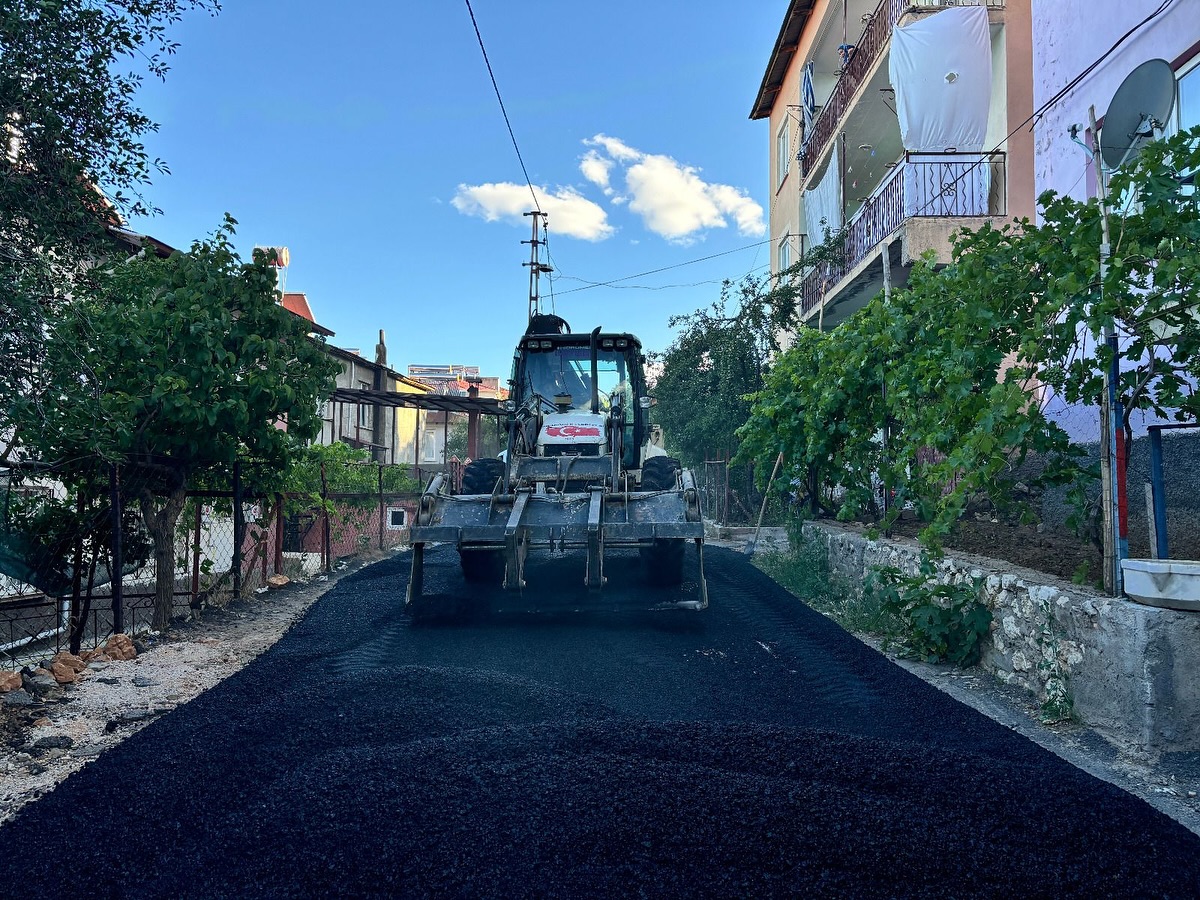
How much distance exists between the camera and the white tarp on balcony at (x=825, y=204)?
687 inches

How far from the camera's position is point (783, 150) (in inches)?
966

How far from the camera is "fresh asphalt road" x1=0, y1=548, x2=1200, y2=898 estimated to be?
2.96 metres

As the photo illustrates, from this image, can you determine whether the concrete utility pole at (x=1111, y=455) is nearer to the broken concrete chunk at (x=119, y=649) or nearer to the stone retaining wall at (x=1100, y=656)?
the stone retaining wall at (x=1100, y=656)

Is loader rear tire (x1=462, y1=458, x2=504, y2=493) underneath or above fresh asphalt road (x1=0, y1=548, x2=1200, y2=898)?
above

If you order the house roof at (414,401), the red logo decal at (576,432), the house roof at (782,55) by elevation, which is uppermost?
the house roof at (782,55)

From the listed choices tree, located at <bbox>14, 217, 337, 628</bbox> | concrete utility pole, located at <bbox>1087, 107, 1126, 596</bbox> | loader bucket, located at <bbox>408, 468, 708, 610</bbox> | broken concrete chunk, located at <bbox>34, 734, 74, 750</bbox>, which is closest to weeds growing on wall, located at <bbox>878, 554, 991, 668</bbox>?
concrete utility pole, located at <bbox>1087, 107, 1126, 596</bbox>

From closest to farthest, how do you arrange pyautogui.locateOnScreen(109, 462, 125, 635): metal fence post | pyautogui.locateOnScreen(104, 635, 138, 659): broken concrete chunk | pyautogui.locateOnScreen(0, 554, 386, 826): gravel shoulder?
pyautogui.locateOnScreen(0, 554, 386, 826): gravel shoulder → pyautogui.locateOnScreen(104, 635, 138, 659): broken concrete chunk → pyautogui.locateOnScreen(109, 462, 125, 635): metal fence post

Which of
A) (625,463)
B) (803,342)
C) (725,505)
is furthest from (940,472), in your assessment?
(725,505)

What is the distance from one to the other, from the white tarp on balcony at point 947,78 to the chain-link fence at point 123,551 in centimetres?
1015

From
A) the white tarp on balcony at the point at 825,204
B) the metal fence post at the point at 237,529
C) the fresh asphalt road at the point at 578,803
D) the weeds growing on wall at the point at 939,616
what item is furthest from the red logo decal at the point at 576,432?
the white tarp on balcony at the point at 825,204

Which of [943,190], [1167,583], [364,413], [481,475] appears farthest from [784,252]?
[1167,583]

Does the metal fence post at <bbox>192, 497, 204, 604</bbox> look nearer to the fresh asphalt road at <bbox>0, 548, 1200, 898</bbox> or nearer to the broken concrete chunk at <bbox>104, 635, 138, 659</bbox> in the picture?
the broken concrete chunk at <bbox>104, 635, 138, 659</bbox>

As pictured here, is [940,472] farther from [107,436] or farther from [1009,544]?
[107,436]

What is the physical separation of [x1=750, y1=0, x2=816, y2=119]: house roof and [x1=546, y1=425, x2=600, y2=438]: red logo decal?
15.0 m
